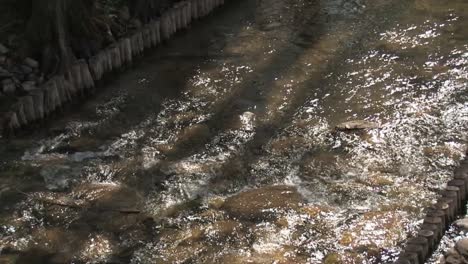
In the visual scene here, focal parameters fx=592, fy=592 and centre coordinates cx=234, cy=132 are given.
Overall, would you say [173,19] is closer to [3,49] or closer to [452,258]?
[3,49]

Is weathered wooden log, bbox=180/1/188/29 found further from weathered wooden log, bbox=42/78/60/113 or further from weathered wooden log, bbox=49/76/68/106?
weathered wooden log, bbox=42/78/60/113

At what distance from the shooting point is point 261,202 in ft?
20.5

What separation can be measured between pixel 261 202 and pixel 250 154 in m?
0.96

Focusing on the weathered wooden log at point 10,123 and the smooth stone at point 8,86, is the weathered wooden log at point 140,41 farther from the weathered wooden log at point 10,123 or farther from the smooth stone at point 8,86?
the weathered wooden log at point 10,123

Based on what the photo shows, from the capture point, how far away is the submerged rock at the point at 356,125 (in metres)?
7.45

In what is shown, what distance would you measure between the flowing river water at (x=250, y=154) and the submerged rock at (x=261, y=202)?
0.06 feet

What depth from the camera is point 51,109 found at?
803 cm

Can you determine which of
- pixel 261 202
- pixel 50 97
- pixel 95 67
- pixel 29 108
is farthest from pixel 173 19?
pixel 261 202

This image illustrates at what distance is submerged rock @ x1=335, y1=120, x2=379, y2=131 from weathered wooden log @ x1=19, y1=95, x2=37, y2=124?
3.94 meters

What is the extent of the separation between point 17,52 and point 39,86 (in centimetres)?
104

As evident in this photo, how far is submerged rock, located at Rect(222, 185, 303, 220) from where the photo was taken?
6.09 meters

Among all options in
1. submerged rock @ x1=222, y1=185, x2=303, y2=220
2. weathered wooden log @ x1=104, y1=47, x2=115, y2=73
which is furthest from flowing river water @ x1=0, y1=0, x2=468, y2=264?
weathered wooden log @ x1=104, y1=47, x2=115, y2=73

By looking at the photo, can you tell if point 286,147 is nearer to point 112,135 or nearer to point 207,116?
point 207,116

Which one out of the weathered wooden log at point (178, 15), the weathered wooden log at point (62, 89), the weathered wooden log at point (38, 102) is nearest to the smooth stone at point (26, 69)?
the weathered wooden log at point (62, 89)
